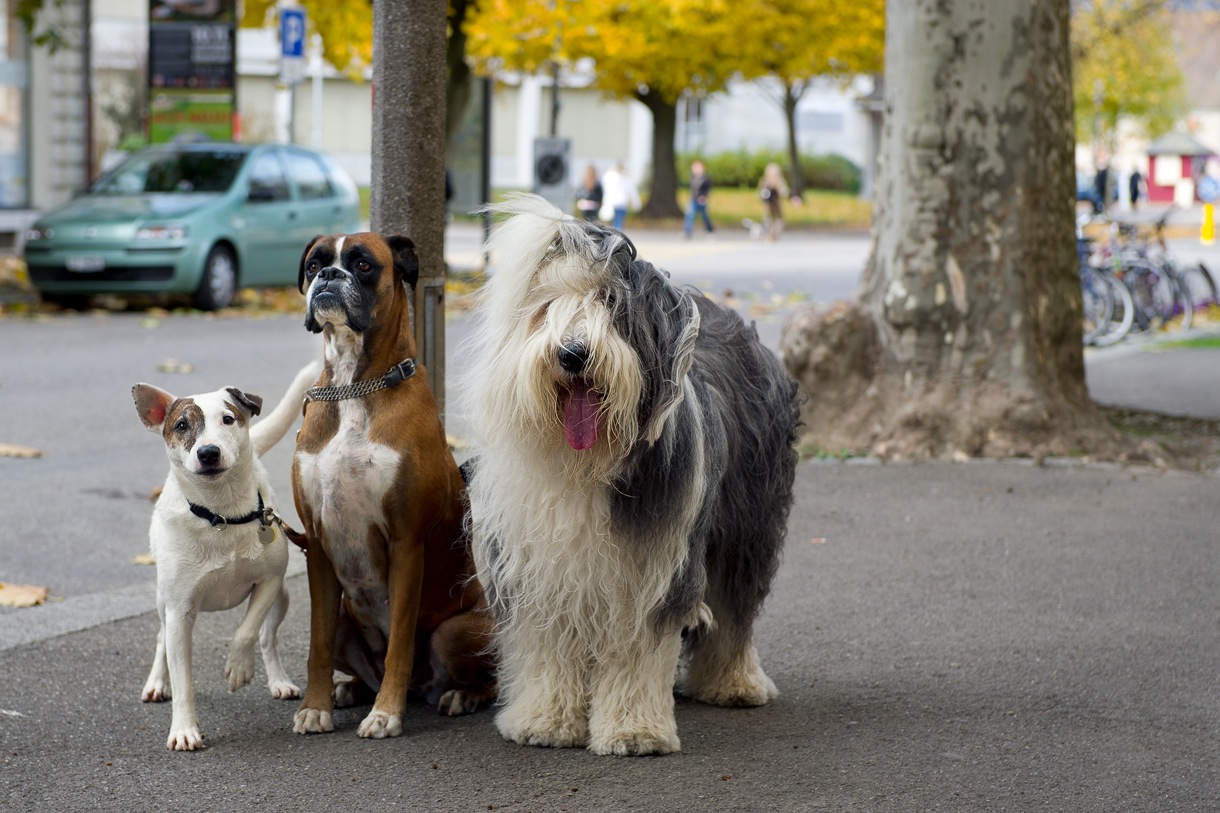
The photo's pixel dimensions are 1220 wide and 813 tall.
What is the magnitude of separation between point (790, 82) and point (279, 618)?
127 feet

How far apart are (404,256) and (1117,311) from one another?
43.9ft

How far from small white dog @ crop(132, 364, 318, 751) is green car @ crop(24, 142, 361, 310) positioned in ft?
41.7

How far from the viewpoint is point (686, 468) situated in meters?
4.07

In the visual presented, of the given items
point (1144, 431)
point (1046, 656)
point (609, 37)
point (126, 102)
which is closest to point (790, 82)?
point (609, 37)

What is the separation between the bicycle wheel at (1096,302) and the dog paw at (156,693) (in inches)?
517

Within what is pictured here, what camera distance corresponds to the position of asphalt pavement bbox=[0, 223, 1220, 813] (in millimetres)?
3988

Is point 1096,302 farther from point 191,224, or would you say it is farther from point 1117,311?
point 191,224

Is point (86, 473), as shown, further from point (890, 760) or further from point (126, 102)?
point (126, 102)

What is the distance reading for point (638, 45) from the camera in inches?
1298

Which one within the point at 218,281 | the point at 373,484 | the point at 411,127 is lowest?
the point at 373,484

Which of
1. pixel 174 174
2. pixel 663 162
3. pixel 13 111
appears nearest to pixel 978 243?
pixel 174 174

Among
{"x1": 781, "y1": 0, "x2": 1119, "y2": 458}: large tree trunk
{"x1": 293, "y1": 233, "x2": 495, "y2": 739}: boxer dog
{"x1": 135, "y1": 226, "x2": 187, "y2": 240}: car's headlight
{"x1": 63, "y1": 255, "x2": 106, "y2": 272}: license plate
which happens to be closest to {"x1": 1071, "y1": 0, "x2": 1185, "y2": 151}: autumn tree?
{"x1": 135, "y1": 226, "x2": 187, "y2": 240}: car's headlight

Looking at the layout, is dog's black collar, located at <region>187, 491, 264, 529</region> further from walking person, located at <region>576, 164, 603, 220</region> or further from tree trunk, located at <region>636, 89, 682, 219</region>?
tree trunk, located at <region>636, 89, 682, 219</region>

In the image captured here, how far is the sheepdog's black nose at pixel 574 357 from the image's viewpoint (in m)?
3.77
